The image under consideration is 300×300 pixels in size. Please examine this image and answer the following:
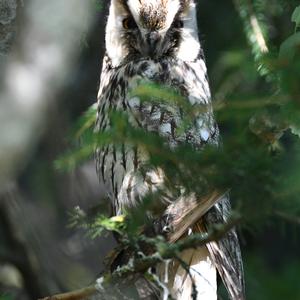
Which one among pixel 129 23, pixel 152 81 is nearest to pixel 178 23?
pixel 129 23

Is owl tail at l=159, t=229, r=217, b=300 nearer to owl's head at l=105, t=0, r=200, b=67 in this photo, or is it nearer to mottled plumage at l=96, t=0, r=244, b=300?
mottled plumage at l=96, t=0, r=244, b=300

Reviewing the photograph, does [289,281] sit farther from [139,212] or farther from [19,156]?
[19,156]

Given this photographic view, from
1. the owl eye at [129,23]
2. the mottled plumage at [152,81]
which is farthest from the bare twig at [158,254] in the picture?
the owl eye at [129,23]

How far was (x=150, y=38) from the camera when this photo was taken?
11.3 ft

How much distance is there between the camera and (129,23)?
11.8 ft

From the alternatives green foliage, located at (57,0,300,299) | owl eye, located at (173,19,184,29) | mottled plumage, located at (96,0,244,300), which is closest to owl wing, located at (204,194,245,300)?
mottled plumage, located at (96,0,244,300)

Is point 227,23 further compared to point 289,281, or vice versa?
point 227,23

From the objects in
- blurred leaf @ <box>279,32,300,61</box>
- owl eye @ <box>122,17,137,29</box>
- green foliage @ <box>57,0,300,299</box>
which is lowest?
green foliage @ <box>57,0,300,299</box>

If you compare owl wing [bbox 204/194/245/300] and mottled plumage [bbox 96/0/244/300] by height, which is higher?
mottled plumage [bbox 96/0/244/300]

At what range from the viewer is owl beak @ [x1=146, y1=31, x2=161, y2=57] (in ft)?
11.2

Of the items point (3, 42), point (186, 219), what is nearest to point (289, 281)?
point (186, 219)

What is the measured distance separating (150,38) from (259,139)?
1606 millimetres

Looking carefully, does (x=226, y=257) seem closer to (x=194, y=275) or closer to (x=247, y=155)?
(x=194, y=275)

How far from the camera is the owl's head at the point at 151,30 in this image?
3.43 metres
